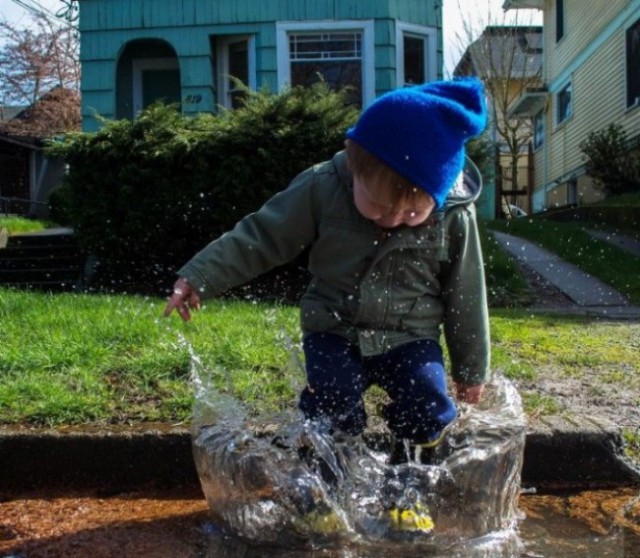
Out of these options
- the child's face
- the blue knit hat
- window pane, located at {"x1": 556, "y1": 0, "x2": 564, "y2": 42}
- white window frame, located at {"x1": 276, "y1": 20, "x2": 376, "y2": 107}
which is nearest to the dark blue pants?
the child's face

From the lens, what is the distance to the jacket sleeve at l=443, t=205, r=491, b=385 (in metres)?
2.85

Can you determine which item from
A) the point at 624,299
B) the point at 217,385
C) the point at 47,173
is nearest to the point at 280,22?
the point at 624,299

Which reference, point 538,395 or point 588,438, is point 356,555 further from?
point 538,395

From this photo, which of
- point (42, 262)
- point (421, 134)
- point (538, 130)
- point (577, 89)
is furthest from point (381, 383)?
point (538, 130)

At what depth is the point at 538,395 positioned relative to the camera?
3.86 meters

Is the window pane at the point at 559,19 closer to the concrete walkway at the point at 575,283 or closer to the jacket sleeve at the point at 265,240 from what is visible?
the concrete walkway at the point at 575,283

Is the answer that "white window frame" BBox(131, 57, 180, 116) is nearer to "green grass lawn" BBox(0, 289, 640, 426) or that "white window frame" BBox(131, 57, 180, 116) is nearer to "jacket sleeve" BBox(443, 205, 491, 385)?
"green grass lawn" BBox(0, 289, 640, 426)

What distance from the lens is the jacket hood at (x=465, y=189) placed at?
9.25 feet

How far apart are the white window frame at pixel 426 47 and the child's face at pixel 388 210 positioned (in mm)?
10929

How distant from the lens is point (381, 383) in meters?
2.92

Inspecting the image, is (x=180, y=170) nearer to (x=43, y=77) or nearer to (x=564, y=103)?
(x=564, y=103)

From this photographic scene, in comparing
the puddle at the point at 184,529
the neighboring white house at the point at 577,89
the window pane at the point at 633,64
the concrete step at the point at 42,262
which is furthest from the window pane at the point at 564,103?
the puddle at the point at 184,529

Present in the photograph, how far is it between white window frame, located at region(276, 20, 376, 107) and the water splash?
10565 mm

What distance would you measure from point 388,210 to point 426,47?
11620mm
